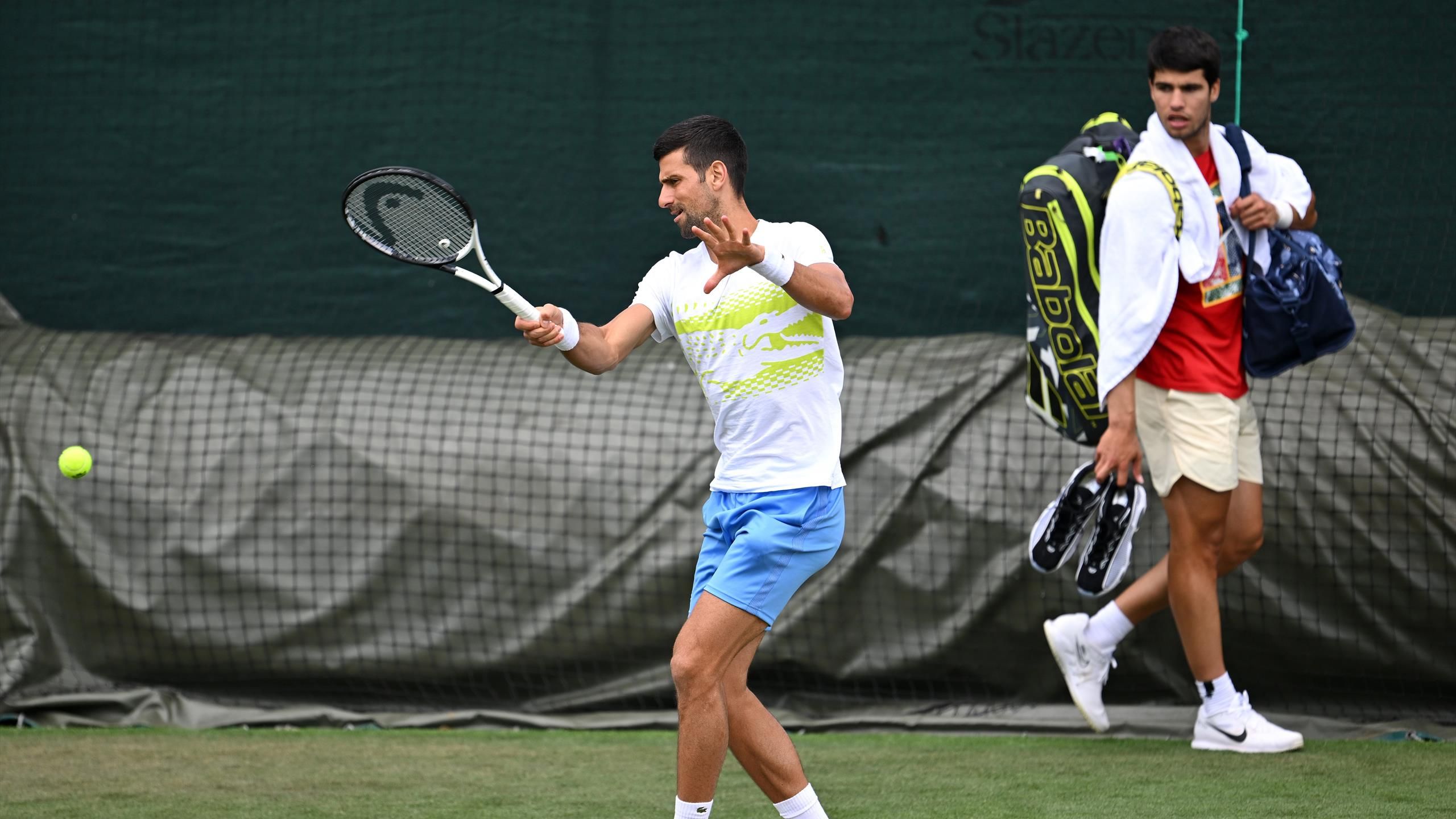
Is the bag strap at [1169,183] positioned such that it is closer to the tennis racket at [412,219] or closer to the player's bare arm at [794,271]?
the player's bare arm at [794,271]

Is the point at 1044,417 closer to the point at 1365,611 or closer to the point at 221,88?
the point at 1365,611

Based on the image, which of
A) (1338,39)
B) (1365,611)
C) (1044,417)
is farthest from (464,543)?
(1338,39)

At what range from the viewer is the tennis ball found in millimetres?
4805

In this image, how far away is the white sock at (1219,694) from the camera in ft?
13.3

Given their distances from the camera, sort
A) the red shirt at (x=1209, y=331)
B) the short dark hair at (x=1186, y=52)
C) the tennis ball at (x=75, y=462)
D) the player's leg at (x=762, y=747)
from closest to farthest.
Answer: the player's leg at (x=762, y=747) < the short dark hair at (x=1186, y=52) < the red shirt at (x=1209, y=331) < the tennis ball at (x=75, y=462)

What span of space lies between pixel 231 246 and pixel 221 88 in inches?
26.7

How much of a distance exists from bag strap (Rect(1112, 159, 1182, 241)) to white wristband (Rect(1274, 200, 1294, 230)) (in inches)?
12.3

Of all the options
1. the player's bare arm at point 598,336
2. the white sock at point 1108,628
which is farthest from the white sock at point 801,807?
the white sock at point 1108,628

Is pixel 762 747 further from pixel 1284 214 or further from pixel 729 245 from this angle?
pixel 1284 214

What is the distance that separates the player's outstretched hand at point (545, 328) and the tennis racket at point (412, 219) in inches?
9.1

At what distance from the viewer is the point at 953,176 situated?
655 centimetres

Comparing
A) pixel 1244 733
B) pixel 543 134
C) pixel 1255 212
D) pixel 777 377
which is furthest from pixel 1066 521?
pixel 543 134

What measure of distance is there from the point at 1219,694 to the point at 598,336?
2019 millimetres

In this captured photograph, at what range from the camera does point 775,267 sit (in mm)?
2762
